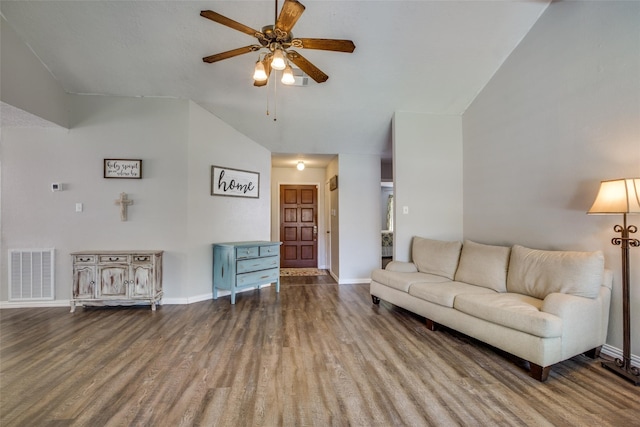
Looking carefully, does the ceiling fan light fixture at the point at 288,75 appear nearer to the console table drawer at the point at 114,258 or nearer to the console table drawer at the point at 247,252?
the console table drawer at the point at 247,252

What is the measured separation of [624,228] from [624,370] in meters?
1.04

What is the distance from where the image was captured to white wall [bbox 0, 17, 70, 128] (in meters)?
2.87

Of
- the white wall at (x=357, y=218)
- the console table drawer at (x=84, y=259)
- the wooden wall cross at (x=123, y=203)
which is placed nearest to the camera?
the console table drawer at (x=84, y=259)

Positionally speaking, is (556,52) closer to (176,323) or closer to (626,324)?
(626,324)

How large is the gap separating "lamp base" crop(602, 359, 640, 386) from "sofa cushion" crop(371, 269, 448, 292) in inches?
56.1

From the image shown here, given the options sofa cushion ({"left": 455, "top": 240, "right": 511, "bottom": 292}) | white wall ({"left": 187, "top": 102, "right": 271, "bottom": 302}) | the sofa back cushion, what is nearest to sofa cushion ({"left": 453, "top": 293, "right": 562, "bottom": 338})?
the sofa back cushion

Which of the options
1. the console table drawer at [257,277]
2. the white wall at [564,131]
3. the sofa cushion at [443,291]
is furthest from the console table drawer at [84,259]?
the white wall at [564,131]

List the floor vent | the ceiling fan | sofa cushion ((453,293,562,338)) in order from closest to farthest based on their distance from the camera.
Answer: the ceiling fan, sofa cushion ((453,293,562,338)), the floor vent

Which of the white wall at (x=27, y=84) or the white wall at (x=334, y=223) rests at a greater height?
the white wall at (x=27, y=84)

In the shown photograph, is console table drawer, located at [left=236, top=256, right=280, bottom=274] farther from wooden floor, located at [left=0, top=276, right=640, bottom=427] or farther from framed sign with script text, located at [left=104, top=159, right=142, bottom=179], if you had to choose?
framed sign with script text, located at [left=104, top=159, right=142, bottom=179]

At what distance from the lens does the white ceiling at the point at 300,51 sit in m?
2.82

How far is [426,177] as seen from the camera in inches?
165

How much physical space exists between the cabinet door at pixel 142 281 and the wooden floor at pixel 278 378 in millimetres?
360

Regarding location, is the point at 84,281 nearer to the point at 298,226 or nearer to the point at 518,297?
the point at 298,226
